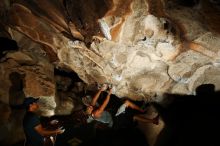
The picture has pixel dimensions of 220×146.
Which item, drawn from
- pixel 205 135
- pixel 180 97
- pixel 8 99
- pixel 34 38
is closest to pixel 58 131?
pixel 8 99

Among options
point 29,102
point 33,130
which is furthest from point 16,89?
point 33,130

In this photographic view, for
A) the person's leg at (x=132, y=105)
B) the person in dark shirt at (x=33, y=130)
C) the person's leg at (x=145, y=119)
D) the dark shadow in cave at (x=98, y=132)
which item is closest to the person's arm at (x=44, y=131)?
the person in dark shirt at (x=33, y=130)

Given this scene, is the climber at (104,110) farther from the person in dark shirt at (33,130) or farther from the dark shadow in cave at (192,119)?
the person in dark shirt at (33,130)

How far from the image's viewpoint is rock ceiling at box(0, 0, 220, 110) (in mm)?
4203

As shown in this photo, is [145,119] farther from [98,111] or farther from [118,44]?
[118,44]

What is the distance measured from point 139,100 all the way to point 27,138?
2.84m

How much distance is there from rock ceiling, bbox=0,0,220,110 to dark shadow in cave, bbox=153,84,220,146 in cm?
41

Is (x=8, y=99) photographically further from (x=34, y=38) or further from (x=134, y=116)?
(x=134, y=116)

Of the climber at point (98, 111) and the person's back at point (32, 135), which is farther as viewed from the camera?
the climber at point (98, 111)

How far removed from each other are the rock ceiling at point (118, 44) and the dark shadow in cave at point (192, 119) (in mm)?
414

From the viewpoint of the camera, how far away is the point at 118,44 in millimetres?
5039

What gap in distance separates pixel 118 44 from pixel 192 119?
3.06m

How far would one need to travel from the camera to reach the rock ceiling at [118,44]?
4.20 m

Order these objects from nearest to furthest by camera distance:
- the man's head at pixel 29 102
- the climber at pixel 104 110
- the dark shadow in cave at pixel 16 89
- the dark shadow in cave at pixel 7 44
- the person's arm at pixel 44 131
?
the person's arm at pixel 44 131
the man's head at pixel 29 102
the dark shadow in cave at pixel 16 89
the climber at pixel 104 110
the dark shadow in cave at pixel 7 44
